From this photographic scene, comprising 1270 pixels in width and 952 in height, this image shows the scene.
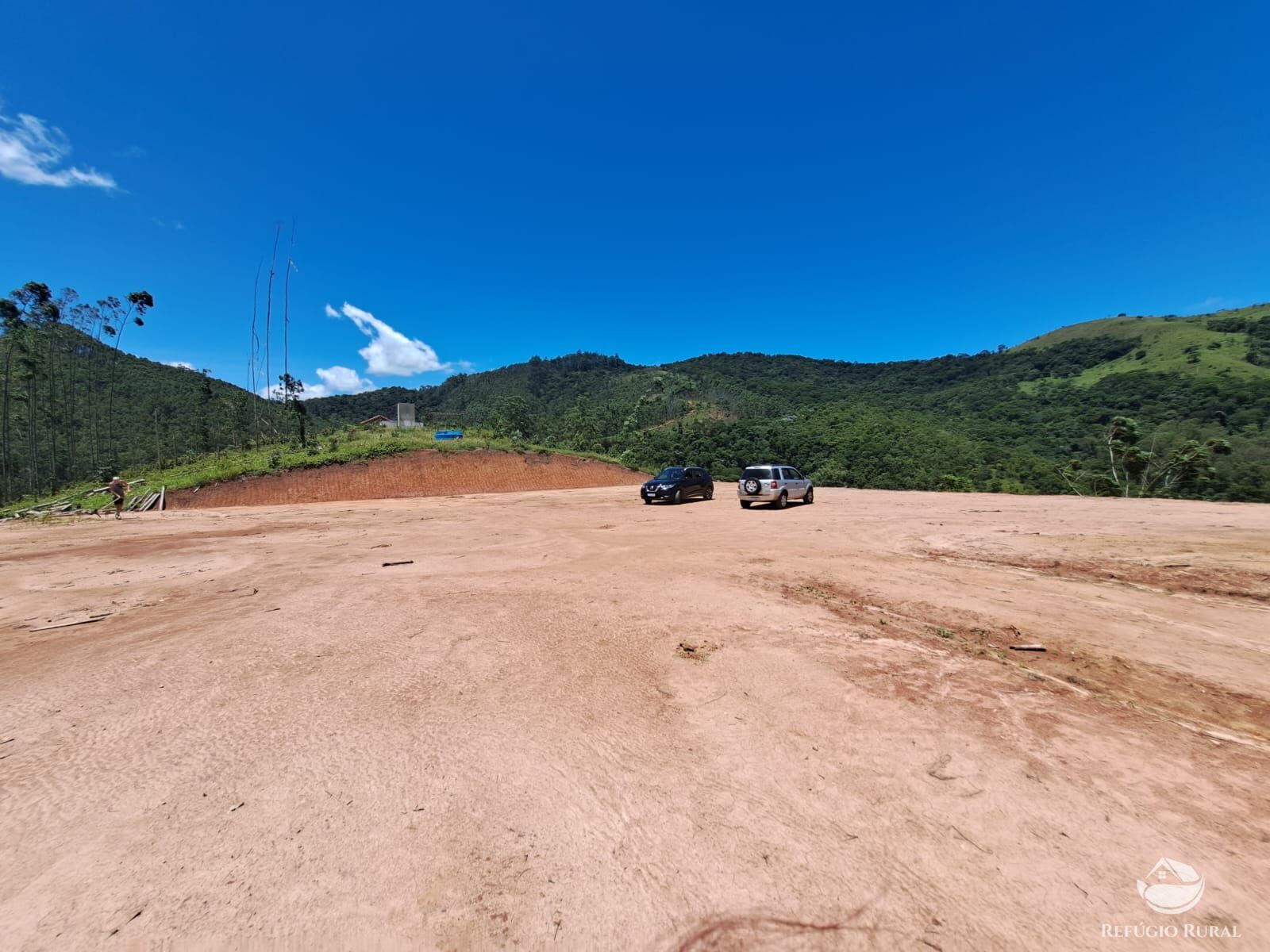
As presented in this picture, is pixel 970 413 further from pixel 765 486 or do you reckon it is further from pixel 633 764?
pixel 633 764

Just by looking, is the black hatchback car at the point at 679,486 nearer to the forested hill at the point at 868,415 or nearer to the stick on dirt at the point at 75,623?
the stick on dirt at the point at 75,623

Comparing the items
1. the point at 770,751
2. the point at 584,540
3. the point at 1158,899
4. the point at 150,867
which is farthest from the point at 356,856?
the point at 584,540

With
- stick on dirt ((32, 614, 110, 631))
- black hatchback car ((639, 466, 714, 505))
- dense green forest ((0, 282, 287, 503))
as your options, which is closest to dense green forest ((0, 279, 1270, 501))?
dense green forest ((0, 282, 287, 503))

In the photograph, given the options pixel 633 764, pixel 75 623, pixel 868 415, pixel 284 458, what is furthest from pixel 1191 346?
pixel 75 623

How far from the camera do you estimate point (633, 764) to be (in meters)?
3.38

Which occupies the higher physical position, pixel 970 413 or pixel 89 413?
pixel 970 413

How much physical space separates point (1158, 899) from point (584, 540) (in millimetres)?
11453

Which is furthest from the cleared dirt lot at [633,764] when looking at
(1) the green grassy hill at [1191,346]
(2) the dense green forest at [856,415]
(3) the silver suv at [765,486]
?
(1) the green grassy hill at [1191,346]

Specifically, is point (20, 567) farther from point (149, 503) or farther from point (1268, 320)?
point (1268, 320)

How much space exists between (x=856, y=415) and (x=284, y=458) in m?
82.6

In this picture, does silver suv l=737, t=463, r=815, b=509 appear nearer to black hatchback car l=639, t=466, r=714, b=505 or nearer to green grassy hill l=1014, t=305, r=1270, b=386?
black hatchback car l=639, t=466, r=714, b=505

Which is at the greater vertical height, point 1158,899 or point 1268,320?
point 1268,320

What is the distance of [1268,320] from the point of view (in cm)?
9925

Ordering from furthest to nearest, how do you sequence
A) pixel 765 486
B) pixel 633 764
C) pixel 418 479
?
pixel 418 479
pixel 765 486
pixel 633 764
